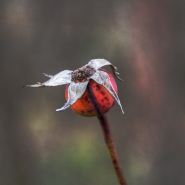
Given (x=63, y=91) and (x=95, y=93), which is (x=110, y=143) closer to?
(x=95, y=93)

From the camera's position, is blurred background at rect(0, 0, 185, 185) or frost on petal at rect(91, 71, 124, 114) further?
blurred background at rect(0, 0, 185, 185)

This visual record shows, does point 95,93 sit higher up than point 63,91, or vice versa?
point 63,91

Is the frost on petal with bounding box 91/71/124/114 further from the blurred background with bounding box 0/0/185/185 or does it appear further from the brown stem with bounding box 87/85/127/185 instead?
the blurred background with bounding box 0/0/185/185

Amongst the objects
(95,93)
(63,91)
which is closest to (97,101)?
(95,93)

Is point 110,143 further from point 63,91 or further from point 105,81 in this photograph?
point 63,91

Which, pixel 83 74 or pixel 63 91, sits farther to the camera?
pixel 63 91

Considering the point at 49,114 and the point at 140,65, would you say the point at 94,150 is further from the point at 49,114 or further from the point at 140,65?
the point at 140,65

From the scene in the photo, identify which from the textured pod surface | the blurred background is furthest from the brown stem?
the blurred background

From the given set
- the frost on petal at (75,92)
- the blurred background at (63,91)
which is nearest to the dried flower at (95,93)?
the frost on petal at (75,92)
